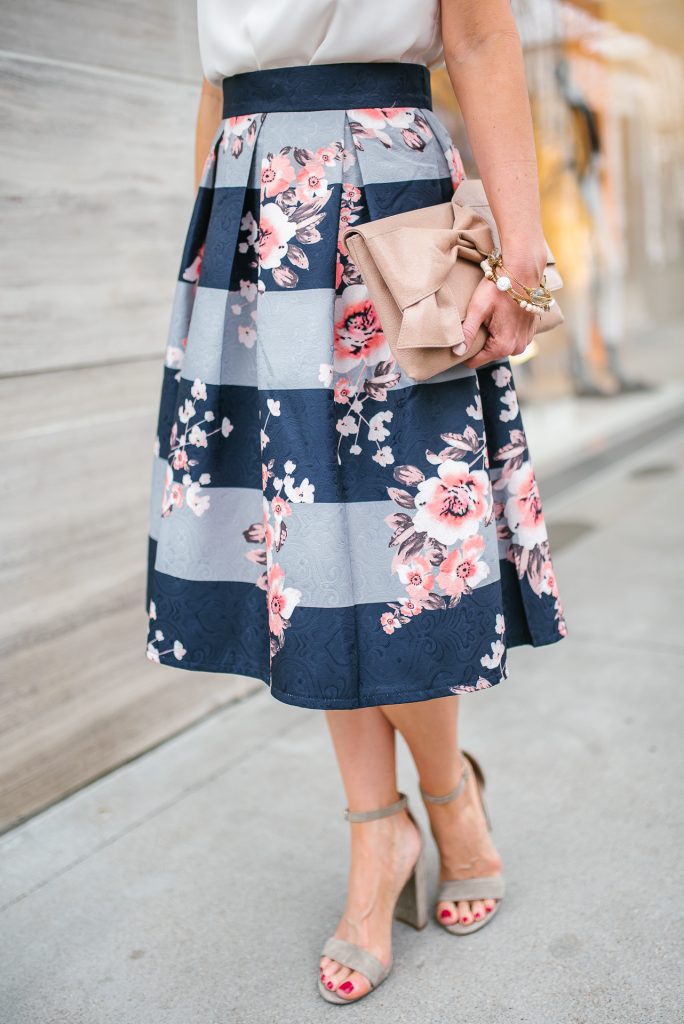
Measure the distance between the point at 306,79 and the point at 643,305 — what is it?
5.75 meters

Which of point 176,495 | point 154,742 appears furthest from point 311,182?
point 154,742

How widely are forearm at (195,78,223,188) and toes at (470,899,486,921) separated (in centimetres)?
128

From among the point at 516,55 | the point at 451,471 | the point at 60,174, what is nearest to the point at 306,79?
the point at 516,55

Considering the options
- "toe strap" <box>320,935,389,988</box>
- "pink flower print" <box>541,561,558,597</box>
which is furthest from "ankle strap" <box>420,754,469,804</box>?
"pink flower print" <box>541,561,558,597</box>

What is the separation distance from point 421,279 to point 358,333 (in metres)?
0.16

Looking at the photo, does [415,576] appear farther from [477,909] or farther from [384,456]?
[477,909]

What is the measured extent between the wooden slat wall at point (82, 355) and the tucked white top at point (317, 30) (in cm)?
73

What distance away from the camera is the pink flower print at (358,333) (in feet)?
4.41

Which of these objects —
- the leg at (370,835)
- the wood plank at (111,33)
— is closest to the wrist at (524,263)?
the leg at (370,835)

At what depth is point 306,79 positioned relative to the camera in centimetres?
135

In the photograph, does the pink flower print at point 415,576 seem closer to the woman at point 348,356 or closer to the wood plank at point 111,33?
the woman at point 348,356

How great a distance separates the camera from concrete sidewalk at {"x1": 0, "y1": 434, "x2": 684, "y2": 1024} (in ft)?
4.83

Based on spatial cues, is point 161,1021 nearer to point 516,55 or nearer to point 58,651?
point 58,651

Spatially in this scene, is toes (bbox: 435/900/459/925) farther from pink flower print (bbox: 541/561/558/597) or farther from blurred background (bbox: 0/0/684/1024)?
pink flower print (bbox: 541/561/558/597)
